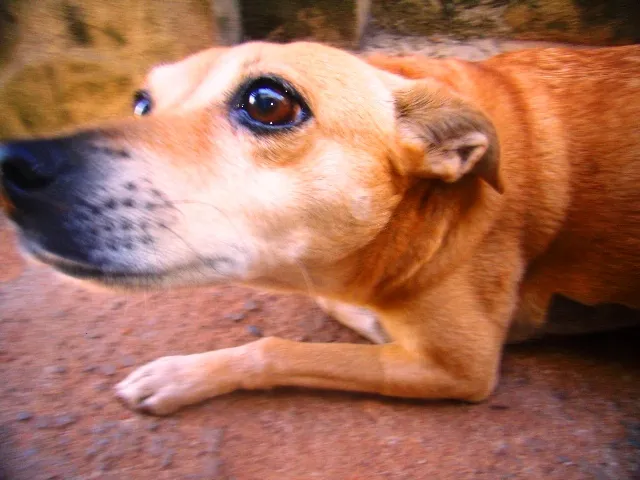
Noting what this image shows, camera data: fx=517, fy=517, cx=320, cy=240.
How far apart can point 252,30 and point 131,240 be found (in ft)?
9.50

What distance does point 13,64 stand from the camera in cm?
316

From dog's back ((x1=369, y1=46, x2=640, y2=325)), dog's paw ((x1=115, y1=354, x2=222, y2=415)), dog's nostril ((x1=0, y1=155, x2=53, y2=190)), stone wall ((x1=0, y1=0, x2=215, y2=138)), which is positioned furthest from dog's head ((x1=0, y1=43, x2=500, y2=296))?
stone wall ((x1=0, y1=0, x2=215, y2=138))

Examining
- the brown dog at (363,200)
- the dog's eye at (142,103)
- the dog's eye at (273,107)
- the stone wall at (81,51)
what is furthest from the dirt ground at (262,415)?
the stone wall at (81,51)

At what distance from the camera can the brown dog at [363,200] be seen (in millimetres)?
1475

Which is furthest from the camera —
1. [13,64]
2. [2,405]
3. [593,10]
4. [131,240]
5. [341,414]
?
[593,10]

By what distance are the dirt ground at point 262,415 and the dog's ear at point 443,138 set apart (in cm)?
93

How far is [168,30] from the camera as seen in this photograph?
3.43 m

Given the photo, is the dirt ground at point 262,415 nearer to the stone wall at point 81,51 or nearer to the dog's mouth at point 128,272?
the dog's mouth at point 128,272

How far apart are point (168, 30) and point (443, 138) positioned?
240 cm

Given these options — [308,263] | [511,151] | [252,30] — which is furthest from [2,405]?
[252,30]

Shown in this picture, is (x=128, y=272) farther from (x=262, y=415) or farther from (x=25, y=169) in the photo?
(x=262, y=415)

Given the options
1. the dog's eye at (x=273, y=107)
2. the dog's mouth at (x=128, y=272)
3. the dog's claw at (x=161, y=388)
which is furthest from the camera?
the dog's claw at (x=161, y=388)

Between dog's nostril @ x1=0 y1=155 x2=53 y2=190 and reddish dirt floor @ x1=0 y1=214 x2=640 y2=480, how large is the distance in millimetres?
845

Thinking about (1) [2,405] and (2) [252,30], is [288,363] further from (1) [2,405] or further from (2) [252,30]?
(2) [252,30]
